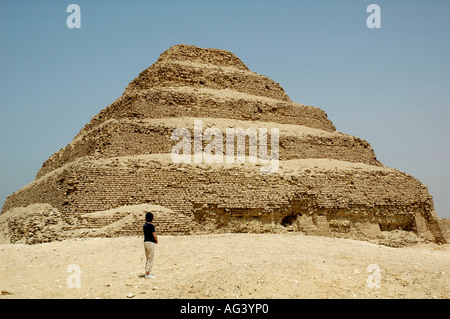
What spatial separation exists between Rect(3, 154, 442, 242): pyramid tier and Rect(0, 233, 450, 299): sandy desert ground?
96.2 inches

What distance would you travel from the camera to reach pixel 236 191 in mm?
15789

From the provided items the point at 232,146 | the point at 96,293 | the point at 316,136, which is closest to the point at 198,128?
the point at 232,146

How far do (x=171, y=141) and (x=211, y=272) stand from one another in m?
10.1

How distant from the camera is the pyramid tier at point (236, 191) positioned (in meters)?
14.7

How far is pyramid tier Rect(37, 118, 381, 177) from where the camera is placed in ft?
55.3

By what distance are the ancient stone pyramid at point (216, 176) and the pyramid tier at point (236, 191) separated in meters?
0.04

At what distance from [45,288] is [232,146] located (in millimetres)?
11693
